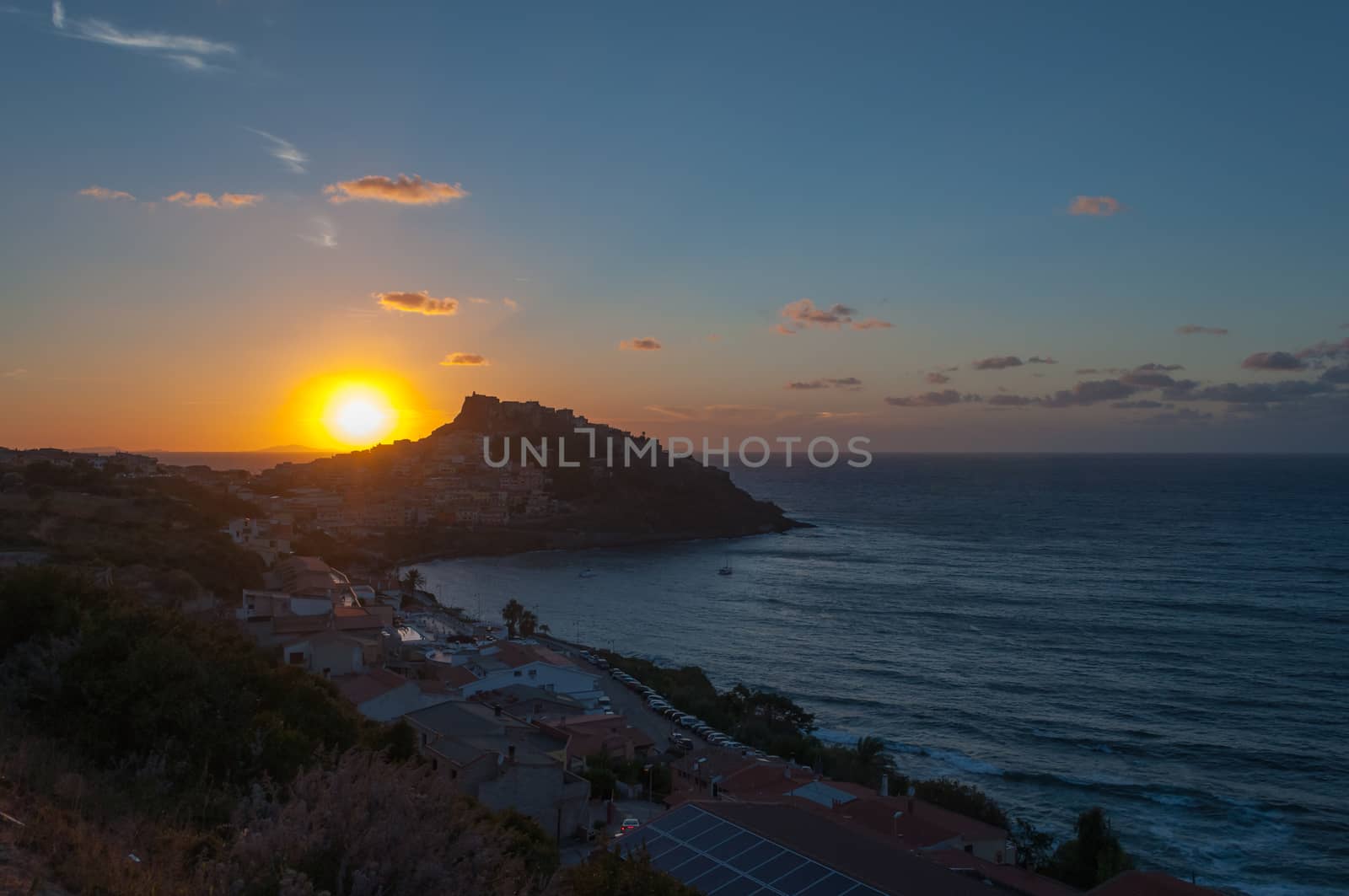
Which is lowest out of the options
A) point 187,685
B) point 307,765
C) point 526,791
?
point 526,791

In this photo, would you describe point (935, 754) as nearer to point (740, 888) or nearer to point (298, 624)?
point (740, 888)

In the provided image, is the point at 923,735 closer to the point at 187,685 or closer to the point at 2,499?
Result: the point at 187,685

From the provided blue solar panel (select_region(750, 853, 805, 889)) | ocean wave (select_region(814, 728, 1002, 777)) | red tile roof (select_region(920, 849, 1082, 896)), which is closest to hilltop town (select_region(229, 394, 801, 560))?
ocean wave (select_region(814, 728, 1002, 777))

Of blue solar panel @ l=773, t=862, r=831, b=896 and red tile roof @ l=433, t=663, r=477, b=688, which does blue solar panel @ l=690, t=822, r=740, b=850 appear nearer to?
blue solar panel @ l=773, t=862, r=831, b=896

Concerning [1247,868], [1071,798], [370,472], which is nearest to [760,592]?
[1071,798]

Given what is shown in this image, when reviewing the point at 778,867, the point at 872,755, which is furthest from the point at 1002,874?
the point at 872,755

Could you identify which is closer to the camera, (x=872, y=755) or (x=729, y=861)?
(x=729, y=861)
